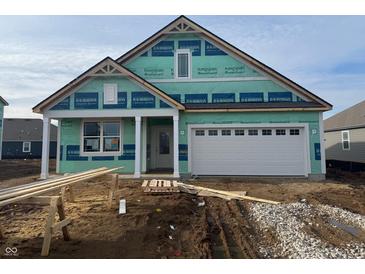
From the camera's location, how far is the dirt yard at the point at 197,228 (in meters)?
4.42

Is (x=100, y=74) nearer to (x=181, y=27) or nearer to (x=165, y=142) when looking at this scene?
(x=165, y=142)

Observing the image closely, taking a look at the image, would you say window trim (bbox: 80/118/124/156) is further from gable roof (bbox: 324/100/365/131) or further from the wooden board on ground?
gable roof (bbox: 324/100/365/131)

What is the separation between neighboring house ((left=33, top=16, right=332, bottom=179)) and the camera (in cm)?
1257

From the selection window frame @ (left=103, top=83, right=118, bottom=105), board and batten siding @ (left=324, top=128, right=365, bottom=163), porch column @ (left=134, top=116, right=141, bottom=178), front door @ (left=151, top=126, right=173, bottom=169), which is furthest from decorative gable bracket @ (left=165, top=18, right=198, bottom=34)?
board and batten siding @ (left=324, top=128, right=365, bottom=163)

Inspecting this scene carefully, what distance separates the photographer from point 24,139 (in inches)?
1468

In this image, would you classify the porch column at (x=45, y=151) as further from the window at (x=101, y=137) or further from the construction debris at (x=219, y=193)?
the construction debris at (x=219, y=193)

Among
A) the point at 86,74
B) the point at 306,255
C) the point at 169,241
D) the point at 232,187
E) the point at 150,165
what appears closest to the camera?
the point at 306,255

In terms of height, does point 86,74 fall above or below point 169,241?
above

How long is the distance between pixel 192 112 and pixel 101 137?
484cm

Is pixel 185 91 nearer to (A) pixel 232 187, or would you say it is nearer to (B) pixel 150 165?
(B) pixel 150 165

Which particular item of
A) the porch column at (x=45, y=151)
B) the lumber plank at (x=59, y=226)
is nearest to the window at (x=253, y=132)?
the porch column at (x=45, y=151)

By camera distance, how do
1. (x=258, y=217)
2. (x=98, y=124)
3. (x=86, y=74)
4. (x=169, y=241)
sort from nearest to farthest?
(x=169, y=241) < (x=258, y=217) < (x=86, y=74) < (x=98, y=124)

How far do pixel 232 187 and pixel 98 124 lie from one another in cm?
752

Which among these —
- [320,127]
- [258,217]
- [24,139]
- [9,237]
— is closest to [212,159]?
[320,127]
